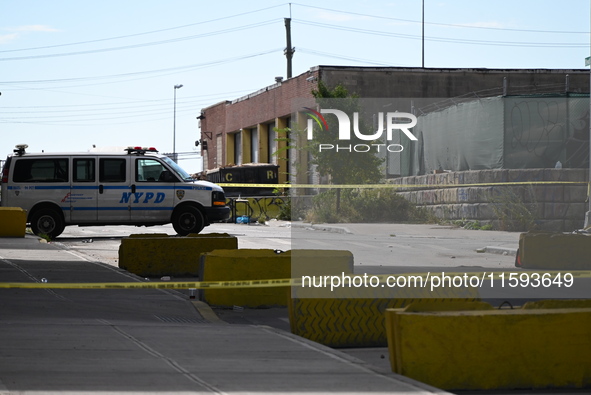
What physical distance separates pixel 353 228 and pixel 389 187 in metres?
3.81

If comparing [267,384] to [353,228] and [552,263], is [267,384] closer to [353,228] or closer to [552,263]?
[552,263]

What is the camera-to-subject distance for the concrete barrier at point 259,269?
11133 mm

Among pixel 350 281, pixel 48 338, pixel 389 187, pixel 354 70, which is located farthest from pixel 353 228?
pixel 354 70

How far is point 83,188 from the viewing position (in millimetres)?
22969

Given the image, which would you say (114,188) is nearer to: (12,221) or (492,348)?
(12,221)

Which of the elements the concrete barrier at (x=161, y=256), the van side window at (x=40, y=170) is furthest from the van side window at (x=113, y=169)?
the concrete barrier at (x=161, y=256)

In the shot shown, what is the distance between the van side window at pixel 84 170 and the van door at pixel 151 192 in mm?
1011

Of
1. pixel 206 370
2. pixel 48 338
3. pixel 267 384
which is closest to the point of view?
pixel 267 384

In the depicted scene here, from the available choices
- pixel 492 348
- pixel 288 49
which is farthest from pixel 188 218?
pixel 288 49

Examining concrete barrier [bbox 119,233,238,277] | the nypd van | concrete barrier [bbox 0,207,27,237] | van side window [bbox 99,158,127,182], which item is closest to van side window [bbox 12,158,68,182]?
the nypd van

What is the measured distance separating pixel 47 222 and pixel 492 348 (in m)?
18.3

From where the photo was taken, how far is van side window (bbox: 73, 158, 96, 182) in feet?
75.3

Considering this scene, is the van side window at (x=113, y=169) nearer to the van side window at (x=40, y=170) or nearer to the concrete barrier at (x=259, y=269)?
the van side window at (x=40, y=170)

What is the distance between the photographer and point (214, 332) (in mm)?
8430
